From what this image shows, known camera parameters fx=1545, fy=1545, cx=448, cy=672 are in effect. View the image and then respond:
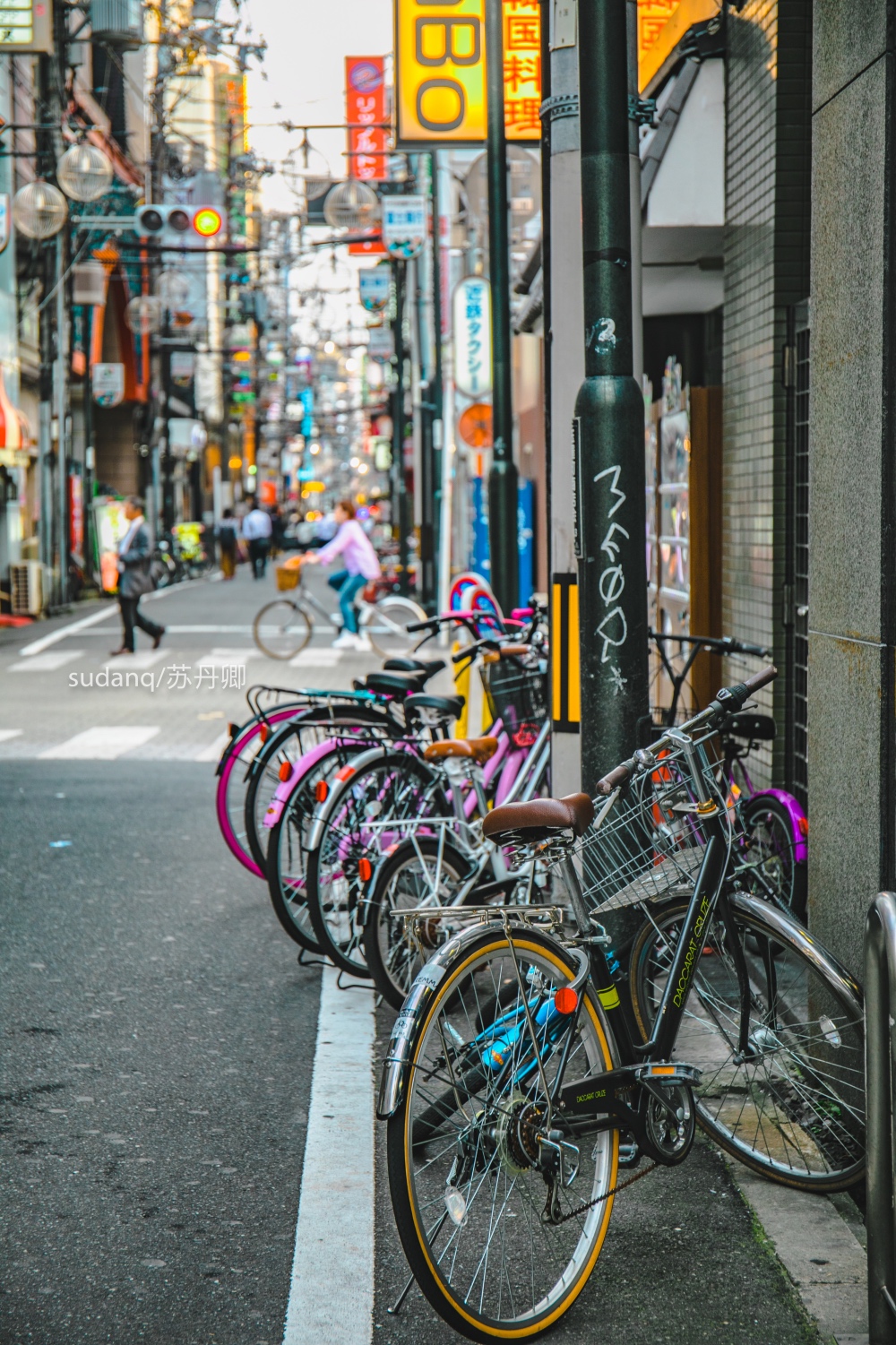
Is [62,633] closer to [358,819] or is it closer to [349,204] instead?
[349,204]

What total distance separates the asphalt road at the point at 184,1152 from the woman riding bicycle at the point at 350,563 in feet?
40.1

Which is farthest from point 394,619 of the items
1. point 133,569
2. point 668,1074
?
point 668,1074

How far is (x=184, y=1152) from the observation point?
14.9ft

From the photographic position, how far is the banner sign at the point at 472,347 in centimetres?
2023

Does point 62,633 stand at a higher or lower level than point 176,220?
lower

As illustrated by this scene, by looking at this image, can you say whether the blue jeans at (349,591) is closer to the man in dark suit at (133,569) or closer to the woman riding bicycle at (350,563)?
the woman riding bicycle at (350,563)

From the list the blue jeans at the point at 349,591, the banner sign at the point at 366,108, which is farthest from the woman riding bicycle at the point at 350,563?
the banner sign at the point at 366,108

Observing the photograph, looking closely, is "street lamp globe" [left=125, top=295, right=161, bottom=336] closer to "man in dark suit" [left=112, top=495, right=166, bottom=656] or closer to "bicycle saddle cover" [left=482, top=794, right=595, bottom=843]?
"man in dark suit" [left=112, top=495, right=166, bottom=656]

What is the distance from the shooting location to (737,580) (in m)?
7.96

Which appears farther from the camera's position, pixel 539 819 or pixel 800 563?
pixel 800 563

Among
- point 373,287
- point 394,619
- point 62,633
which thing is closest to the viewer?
point 394,619

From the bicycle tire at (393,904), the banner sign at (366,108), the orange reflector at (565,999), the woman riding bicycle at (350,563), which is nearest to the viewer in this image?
the orange reflector at (565,999)

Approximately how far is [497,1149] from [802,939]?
101 centimetres

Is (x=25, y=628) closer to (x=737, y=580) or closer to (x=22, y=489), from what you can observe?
(x=22, y=489)
